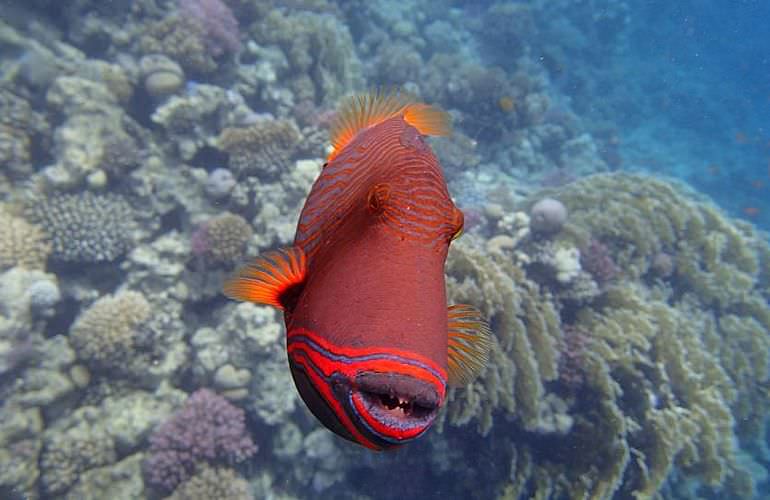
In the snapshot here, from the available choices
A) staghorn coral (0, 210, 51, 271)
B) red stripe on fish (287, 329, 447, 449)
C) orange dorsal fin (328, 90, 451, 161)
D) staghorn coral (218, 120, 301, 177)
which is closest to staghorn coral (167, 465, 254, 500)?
staghorn coral (0, 210, 51, 271)

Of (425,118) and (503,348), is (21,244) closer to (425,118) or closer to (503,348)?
(425,118)

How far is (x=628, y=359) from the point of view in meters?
5.21

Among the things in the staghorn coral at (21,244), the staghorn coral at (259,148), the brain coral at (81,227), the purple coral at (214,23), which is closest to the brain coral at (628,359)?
the staghorn coral at (259,148)

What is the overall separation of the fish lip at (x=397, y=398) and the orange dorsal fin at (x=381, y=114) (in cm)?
133

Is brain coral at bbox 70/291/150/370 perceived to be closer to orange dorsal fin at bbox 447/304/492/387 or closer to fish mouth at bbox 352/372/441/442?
orange dorsal fin at bbox 447/304/492/387

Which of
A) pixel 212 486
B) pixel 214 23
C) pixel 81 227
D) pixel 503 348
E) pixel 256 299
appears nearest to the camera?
pixel 256 299

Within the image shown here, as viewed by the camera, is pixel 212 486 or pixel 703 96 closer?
pixel 212 486

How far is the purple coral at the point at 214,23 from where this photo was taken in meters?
7.94

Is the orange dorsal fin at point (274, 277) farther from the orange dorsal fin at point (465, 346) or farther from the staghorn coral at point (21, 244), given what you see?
the staghorn coral at point (21, 244)

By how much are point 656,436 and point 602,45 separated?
24855mm

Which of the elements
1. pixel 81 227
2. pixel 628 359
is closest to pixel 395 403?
pixel 628 359

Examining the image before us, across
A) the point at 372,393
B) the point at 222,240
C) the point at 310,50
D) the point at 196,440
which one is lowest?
the point at 196,440

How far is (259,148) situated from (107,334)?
10.7 ft

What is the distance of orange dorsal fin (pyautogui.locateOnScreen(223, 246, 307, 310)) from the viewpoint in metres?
1.16
